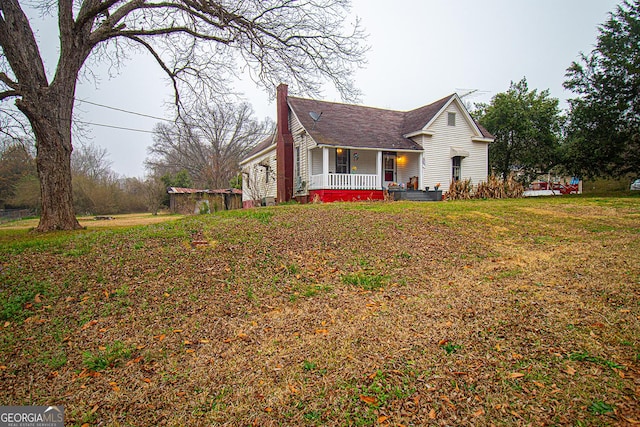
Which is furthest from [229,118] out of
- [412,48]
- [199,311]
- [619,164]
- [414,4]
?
[199,311]

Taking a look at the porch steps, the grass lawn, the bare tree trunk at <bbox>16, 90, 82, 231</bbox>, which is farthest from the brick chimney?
the grass lawn

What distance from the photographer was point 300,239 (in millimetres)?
6656

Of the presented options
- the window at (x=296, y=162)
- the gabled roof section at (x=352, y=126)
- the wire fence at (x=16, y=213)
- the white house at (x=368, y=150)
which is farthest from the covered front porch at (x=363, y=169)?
the wire fence at (x=16, y=213)

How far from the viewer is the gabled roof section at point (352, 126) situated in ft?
52.0

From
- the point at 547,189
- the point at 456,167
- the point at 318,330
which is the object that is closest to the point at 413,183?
the point at 456,167

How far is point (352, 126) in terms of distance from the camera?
57.6 ft

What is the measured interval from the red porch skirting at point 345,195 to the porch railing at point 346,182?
0.17 meters

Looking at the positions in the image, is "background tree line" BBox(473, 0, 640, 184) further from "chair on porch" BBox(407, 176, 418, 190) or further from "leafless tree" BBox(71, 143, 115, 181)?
"leafless tree" BBox(71, 143, 115, 181)

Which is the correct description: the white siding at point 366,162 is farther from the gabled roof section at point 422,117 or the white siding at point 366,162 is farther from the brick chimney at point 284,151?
the brick chimney at point 284,151

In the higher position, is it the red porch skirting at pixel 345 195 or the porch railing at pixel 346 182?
the porch railing at pixel 346 182

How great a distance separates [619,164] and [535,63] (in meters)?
13.1

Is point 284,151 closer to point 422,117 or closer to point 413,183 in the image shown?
point 413,183

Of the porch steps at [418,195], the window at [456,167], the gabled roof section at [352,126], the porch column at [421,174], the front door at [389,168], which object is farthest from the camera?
the window at [456,167]

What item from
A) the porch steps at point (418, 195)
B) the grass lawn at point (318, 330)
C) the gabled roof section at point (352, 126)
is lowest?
the grass lawn at point (318, 330)
